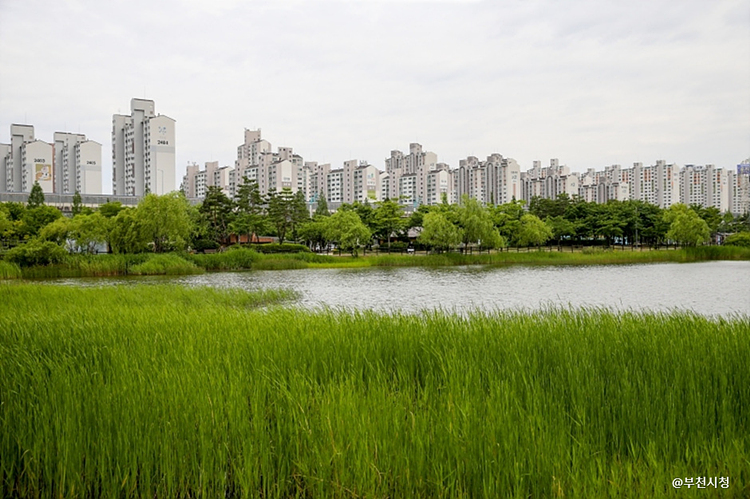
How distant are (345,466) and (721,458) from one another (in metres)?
2.29

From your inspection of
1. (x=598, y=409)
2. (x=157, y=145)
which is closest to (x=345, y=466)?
(x=598, y=409)

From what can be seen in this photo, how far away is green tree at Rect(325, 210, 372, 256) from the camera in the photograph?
40112 mm

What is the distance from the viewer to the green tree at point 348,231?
4011 centimetres

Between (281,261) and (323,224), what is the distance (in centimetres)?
1357

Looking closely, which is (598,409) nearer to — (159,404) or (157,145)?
(159,404)

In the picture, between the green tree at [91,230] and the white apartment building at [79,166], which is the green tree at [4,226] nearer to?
the green tree at [91,230]

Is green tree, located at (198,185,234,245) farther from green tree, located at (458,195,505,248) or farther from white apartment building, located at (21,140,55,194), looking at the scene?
white apartment building, located at (21,140,55,194)

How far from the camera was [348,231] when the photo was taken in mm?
40469

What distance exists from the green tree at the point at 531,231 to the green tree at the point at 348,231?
1592 centimetres

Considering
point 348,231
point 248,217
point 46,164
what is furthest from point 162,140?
point 348,231

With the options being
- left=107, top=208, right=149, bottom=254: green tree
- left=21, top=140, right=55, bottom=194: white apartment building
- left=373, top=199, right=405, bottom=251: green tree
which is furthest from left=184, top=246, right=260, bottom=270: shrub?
left=21, top=140, right=55, bottom=194: white apartment building

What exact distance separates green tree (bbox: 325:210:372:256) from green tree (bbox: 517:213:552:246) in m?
15.9

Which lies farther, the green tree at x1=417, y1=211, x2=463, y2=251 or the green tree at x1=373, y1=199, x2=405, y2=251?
the green tree at x1=373, y1=199, x2=405, y2=251

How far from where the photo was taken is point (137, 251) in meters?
30.4
